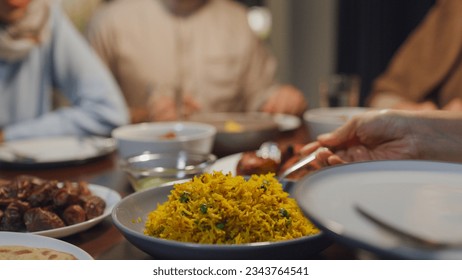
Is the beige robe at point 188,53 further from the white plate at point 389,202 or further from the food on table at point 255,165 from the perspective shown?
the white plate at point 389,202

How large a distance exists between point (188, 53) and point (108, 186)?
1.21 meters

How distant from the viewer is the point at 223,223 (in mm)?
559

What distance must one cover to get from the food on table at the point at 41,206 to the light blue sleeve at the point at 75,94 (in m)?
0.72

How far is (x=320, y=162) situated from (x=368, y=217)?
1.00 ft

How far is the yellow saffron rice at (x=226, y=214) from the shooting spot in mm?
552

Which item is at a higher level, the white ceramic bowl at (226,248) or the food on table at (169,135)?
the white ceramic bowl at (226,248)

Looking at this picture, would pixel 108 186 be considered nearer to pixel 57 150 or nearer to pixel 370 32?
pixel 57 150

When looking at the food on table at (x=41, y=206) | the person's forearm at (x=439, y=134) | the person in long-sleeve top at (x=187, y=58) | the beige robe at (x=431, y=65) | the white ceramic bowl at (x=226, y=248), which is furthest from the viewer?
the beige robe at (x=431, y=65)

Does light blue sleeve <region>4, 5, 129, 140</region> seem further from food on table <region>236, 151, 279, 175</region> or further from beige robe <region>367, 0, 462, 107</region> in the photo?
beige robe <region>367, 0, 462, 107</region>

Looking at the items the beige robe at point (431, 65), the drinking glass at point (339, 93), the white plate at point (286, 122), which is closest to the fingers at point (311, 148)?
the white plate at point (286, 122)

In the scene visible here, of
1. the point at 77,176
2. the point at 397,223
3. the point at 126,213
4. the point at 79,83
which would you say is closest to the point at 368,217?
the point at 397,223

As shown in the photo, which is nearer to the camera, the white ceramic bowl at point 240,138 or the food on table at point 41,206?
the food on table at point 41,206

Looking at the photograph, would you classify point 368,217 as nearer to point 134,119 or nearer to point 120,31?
point 134,119

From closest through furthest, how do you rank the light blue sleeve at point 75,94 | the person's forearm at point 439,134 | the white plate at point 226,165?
the person's forearm at point 439,134, the white plate at point 226,165, the light blue sleeve at point 75,94
